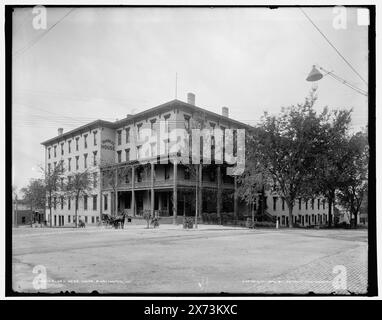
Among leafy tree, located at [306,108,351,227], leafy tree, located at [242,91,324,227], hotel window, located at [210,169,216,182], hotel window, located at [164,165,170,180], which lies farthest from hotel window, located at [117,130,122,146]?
leafy tree, located at [306,108,351,227]

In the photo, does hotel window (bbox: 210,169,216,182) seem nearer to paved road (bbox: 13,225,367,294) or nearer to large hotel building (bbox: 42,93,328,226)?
large hotel building (bbox: 42,93,328,226)

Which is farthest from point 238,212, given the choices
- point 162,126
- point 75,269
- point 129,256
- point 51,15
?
point 51,15

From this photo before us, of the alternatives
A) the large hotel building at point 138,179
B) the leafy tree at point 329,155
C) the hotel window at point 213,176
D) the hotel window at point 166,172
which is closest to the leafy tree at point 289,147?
the leafy tree at point 329,155

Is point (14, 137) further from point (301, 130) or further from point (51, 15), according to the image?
point (301, 130)

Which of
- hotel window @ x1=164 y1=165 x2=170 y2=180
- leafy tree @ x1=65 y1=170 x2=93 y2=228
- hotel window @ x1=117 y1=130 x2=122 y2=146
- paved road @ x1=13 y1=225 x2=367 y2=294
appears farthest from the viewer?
hotel window @ x1=164 y1=165 x2=170 y2=180

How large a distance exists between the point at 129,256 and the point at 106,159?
17315 mm

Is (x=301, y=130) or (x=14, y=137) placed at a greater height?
(x=301, y=130)

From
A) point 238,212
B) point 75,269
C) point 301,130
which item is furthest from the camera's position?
point 238,212

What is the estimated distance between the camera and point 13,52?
635cm

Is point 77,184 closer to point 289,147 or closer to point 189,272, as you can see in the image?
point 289,147

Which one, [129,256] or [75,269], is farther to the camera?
[129,256]

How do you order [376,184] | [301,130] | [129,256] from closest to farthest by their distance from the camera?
1. [376,184]
2. [129,256]
3. [301,130]

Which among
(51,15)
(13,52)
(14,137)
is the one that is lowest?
(14,137)

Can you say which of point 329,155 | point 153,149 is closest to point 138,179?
point 153,149
